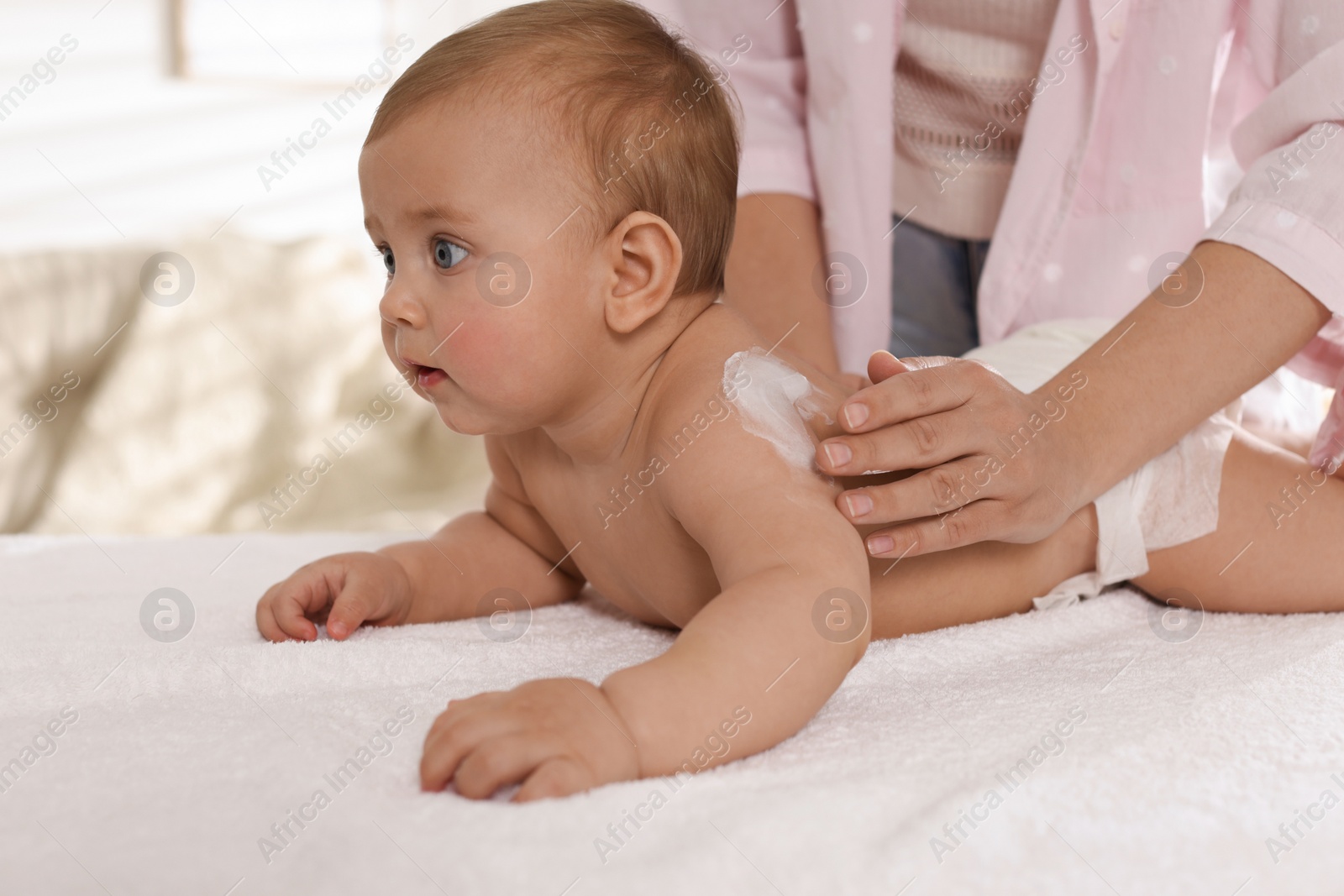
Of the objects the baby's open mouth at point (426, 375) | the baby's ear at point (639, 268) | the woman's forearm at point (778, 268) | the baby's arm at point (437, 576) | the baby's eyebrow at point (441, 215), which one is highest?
the baby's eyebrow at point (441, 215)

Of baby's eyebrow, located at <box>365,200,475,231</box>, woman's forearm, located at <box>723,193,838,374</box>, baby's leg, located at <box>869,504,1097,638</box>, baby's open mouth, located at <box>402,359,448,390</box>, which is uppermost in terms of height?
baby's eyebrow, located at <box>365,200,475,231</box>

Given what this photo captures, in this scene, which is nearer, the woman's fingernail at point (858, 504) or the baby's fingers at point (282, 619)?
the woman's fingernail at point (858, 504)

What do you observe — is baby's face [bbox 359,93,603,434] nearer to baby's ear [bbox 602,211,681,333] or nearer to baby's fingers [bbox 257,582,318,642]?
baby's ear [bbox 602,211,681,333]

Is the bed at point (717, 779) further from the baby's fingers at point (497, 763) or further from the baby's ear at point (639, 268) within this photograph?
the baby's ear at point (639, 268)

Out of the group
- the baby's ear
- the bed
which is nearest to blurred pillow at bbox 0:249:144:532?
the bed

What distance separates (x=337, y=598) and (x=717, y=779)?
0.49 m

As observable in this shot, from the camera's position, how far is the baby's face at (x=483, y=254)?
82cm

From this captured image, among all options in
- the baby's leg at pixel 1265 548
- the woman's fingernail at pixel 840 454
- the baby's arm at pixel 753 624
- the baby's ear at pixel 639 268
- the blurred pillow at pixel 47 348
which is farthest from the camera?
the blurred pillow at pixel 47 348

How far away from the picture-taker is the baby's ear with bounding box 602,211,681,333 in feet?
2.82

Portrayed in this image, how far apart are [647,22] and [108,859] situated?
0.78 meters

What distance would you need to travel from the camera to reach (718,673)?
0.64 m

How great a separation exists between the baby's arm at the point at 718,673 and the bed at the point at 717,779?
0.02m

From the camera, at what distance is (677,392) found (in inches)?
33.5

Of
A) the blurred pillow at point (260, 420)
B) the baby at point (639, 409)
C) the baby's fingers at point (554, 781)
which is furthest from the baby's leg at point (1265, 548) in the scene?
the blurred pillow at point (260, 420)
